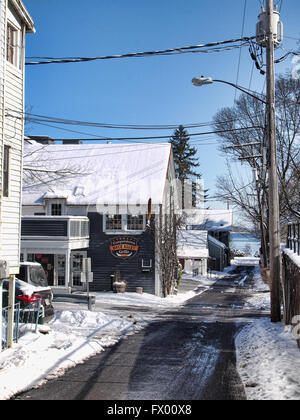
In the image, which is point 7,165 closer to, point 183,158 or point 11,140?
point 11,140

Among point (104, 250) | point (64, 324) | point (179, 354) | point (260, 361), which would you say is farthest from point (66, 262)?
point (260, 361)

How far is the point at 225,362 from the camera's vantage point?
9.48m

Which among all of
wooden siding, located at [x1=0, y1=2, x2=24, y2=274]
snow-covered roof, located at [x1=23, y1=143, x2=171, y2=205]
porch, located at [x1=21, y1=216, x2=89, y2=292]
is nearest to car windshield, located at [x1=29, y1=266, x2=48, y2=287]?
wooden siding, located at [x1=0, y1=2, x2=24, y2=274]

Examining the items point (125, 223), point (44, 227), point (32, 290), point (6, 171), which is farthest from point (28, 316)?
point (125, 223)

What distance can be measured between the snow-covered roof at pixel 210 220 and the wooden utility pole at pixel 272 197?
48434 mm

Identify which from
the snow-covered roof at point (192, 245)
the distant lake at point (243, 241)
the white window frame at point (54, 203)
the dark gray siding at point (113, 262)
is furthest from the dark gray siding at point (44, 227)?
the distant lake at point (243, 241)

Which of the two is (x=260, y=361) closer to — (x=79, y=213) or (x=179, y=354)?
(x=179, y=354)

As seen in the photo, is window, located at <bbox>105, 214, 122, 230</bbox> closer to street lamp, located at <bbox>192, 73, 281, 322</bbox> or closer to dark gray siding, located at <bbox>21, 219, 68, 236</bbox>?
dark gray siding, located at <bbox>21, 219, 68, 236</bbox>

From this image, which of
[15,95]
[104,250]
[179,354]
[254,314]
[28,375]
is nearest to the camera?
[28,375]

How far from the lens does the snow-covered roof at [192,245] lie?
1711 inches

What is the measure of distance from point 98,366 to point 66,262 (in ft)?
51.5

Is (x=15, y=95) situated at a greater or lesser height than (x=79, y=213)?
greater

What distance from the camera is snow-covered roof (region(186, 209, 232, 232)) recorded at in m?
62.8

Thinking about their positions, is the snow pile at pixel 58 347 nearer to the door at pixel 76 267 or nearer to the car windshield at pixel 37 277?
the car windshield at pixel 37 277
